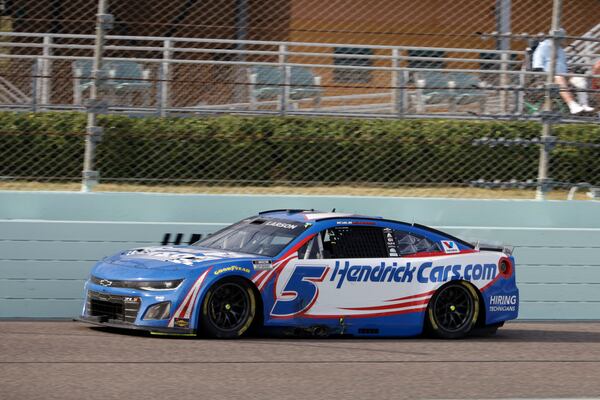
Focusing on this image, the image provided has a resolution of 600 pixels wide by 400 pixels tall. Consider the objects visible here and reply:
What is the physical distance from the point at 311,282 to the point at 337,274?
0.90ft

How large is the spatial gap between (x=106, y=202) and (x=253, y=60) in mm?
2516

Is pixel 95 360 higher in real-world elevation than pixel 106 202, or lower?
lower

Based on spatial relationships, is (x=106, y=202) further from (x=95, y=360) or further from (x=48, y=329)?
(x=95, y=360)

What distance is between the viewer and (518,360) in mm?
9016

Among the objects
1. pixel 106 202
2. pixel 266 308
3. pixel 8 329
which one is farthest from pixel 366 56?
pixel 8 329

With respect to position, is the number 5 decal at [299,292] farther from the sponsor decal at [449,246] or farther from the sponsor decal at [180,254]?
the sponsor decal at [449,246]

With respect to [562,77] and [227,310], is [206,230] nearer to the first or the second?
[227,310]

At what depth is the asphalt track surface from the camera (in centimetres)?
711

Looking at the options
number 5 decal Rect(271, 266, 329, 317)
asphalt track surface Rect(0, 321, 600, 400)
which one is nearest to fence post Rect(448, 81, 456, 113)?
asphalt track surface Rect(0, 321, 600, 400)

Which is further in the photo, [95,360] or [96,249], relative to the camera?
[96,249]

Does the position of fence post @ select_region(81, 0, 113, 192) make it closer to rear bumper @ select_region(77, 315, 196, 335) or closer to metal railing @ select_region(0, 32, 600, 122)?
metal railing @ select_region(0, 32, 600, 122)

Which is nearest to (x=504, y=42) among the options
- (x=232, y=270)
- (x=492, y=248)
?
(x=492, y=248)

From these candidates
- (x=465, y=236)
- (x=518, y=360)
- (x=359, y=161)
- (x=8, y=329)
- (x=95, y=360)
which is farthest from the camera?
(x=359, y=161)

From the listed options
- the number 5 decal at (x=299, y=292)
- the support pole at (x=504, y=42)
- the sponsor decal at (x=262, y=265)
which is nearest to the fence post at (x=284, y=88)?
the support pole at (x=504, y=42)
